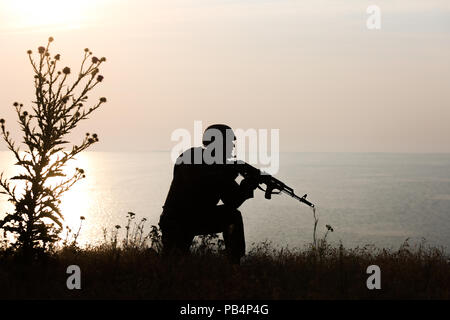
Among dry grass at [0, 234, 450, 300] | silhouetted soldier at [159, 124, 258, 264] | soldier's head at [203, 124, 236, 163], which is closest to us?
dry grass at [0, 234, 450, 300]

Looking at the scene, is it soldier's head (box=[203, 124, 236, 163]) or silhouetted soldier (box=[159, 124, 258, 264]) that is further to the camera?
soldier's head (box=[203, 124, 236, 163])

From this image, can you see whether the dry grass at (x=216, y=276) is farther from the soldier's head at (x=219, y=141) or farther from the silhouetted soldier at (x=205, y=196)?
the soldier's head at (x=219, y=141)

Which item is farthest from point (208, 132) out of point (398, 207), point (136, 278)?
point (398, 207)

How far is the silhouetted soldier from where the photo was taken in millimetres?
9148

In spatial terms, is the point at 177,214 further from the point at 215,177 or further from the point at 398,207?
the point at 398,207

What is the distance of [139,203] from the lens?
149500 millimetres

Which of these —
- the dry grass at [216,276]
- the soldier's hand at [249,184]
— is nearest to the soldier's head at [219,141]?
the soldier's hand at [249,184]

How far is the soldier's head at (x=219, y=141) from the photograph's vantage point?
932 cm

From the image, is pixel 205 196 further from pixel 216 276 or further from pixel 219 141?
pixel 216 276

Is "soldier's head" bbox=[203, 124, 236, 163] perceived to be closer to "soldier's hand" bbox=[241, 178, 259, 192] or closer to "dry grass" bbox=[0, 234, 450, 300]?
"soldier's hand" bbox=[241, 178, 259, 192]

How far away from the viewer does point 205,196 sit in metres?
9.28

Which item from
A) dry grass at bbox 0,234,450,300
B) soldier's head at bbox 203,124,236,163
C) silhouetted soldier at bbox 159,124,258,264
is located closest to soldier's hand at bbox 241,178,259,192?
silhouetted soldier at bbox 159,124,258,264

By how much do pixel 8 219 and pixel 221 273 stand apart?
3.52 m

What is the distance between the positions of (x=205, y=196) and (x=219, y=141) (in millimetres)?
1003
